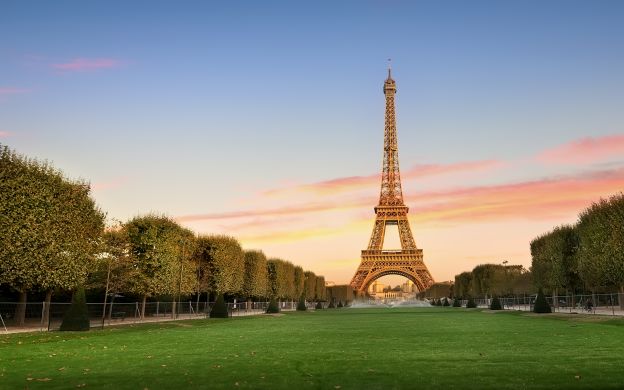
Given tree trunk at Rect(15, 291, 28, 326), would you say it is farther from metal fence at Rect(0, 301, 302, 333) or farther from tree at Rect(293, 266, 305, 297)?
tree at Rect(293, 266, 305, 297)

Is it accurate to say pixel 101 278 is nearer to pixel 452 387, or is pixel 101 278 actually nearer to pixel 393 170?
pixel 452 387

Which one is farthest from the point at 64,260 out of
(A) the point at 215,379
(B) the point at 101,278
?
(A) the point at 215,379

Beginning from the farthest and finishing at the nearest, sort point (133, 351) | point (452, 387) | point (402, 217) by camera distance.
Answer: point (402, 217), point (133, 351), point (452, 387)

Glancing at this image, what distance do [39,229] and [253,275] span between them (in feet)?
153

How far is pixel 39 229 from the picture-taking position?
1385 inches

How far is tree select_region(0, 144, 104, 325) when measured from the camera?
3350 centimetres

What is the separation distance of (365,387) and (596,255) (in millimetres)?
47369

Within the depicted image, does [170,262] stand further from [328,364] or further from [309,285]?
[309,285]

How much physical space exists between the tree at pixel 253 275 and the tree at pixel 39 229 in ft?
133

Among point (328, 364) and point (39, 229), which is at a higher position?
point (39, 229)

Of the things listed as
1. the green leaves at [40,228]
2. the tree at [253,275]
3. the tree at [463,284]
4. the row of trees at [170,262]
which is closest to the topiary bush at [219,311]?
the row of trees at [170,262]

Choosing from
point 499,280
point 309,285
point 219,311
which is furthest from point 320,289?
point 219,311

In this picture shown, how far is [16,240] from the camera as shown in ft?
110

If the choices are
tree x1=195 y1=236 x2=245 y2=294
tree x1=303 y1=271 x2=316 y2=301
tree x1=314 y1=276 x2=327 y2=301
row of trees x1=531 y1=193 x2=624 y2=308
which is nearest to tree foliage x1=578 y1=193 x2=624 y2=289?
row of trees x1=531 y1=193 x2=624 y2=308
